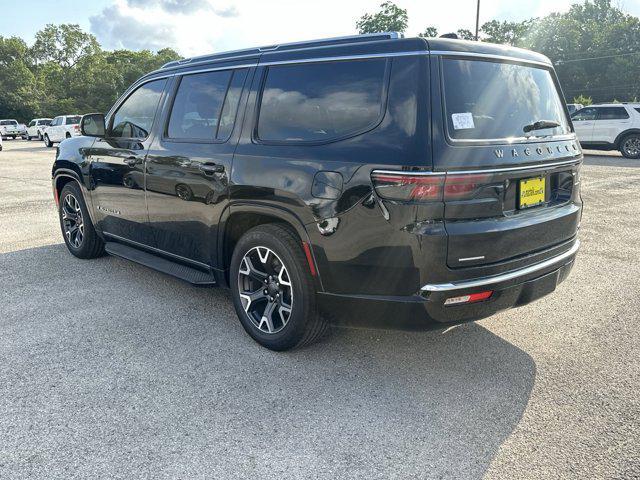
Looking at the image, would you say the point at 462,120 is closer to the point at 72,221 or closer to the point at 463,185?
the point at 463,185

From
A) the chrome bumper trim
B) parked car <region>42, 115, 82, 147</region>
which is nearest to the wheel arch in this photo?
the chrome bumper trim

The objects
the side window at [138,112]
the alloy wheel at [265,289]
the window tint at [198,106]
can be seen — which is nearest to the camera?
the alloy wheel at [265,289]

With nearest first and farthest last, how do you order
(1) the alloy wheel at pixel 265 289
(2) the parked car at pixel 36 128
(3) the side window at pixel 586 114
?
(1) the alloy wheel at pixel 265 289 < (3) the side window at pixel 586 114 < (2) the parked car at pixel 36 128

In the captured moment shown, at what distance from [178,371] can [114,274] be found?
225cm

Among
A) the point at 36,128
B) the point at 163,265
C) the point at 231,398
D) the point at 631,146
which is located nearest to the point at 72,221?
the point at 163,265

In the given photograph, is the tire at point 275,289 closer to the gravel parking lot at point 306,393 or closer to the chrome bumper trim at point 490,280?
the gravel parking lot at point 306,393

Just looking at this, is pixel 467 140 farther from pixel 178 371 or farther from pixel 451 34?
pixel 178 371

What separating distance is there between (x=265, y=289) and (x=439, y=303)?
125 cm

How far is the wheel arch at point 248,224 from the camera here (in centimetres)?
309

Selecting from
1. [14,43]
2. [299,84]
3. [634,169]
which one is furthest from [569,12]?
[299,84]

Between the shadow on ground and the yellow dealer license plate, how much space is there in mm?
1050

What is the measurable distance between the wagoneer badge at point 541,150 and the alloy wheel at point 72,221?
4384 mm

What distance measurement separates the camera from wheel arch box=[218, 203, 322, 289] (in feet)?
10.1

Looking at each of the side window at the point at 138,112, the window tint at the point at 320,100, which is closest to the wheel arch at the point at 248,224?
the window tint at the point at 320,100
